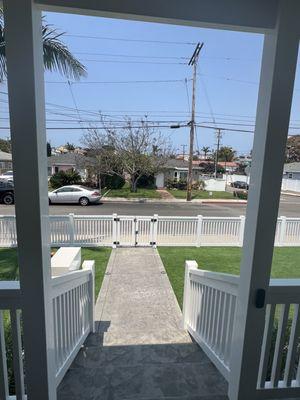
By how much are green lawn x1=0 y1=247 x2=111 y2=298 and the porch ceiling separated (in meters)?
4.18

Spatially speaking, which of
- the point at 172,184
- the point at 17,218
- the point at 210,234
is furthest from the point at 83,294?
the point at 172,184

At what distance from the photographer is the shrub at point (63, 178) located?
64.7 feet

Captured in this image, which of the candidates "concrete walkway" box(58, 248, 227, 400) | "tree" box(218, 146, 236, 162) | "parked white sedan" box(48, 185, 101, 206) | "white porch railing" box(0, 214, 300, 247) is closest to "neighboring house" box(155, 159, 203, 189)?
"parked white sedan" box(48, 185, 101, 206)

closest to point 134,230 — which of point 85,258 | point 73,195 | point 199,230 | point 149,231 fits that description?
point 149,231

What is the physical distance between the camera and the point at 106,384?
84.6 inches

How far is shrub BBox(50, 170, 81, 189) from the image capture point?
19.7 metres

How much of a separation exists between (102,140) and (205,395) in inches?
789

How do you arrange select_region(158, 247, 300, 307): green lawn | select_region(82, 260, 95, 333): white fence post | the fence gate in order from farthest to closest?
the fence gate
select_region(158, 247, 300, 307): green lawn
select_region(82, 260, 95, 333): white fence post

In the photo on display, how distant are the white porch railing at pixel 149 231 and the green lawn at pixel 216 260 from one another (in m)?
0.29

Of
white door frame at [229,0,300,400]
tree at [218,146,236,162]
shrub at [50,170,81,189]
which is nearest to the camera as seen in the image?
white door frame at [229,0,300,400]

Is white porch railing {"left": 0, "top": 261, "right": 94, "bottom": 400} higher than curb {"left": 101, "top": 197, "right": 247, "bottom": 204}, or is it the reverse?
white porch railing {"left": 0, "top": 261, "right": 94, "bottom": 400}

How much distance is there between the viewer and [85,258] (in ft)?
21.2

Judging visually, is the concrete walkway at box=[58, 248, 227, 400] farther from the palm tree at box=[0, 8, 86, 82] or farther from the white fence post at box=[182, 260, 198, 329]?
the palm tree at box=[0, 8, 86, 82]

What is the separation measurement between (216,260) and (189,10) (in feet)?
19.5
